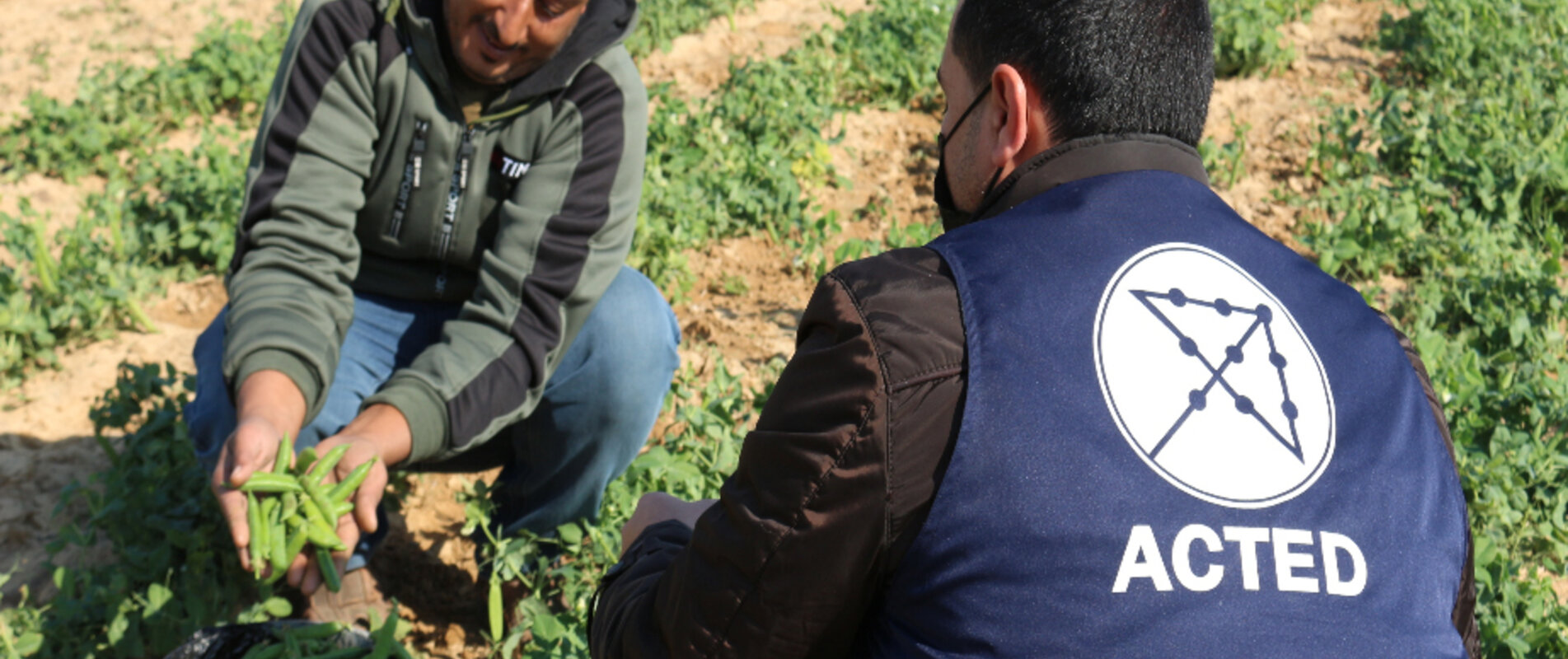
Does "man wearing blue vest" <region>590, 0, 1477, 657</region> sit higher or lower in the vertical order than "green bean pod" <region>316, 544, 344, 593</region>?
higher

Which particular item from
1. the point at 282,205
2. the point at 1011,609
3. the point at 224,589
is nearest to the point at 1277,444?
the point at 1011,609

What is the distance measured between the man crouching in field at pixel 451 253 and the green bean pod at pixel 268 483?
0.19 meters

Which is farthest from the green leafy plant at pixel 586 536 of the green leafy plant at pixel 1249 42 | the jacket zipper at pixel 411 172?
the green leafy plant at pixel 1249 42

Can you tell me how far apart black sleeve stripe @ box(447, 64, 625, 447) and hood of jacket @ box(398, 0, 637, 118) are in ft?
0.20

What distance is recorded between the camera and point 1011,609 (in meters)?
1.33

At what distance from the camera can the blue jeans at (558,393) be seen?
2807 mm

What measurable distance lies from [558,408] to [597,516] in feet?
0.91

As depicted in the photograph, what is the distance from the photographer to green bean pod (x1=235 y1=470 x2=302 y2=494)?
2.26 m

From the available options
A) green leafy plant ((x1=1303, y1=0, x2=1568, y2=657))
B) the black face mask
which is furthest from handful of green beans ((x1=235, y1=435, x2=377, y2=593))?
green leafy plant ((x1=1303, y1=0, x2=1568, y2=657))

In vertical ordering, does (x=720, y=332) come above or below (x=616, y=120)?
below

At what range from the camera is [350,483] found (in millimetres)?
2324

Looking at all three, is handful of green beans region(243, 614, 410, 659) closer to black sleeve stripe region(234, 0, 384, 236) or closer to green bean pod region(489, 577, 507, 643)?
green bean pod region(489, 577, 507, 643)

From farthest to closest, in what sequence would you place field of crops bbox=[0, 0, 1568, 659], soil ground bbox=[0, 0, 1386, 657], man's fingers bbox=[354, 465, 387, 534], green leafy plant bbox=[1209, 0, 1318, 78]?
green leafy plant bbox=[1209, 0, 1318, 78] → soil ground bbox=[0, 0, 1386, 657] → field of crops bbox=[0, 0, 1568, 659] → man's fingers bbox=[354, 465, 387, 534]

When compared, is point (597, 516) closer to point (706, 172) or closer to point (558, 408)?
point (558, 408)
